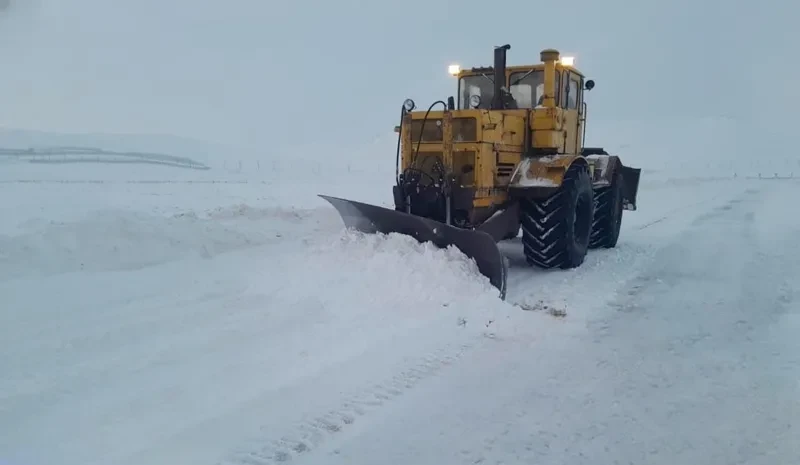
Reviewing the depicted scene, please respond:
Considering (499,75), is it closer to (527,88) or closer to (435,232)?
(527,88)

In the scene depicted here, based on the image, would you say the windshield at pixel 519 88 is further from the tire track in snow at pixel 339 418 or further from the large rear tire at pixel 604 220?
the tire track in snow at pixel 339 418

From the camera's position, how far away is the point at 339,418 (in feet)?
12.4

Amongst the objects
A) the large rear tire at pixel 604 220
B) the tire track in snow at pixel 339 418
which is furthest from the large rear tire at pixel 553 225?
the tire track in snow at pixel 339 418

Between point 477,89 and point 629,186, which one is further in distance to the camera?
point 629,186

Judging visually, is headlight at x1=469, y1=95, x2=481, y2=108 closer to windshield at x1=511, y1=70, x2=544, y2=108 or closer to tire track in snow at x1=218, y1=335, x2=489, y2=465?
windshield at x1=511, y1=70, x2=544, y2=108

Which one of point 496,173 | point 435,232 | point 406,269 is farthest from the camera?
point 496,173

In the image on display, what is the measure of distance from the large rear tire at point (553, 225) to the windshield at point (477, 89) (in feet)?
4.86

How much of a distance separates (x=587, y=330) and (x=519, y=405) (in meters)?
1.83

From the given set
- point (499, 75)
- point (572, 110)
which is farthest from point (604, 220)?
point (499, 75)

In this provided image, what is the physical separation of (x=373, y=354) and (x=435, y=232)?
7.56ft

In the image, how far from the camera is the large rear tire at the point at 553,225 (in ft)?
25.6

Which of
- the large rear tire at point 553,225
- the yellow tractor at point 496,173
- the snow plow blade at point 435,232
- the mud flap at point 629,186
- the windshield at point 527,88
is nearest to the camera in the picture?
the snow plow blade at point 435,232


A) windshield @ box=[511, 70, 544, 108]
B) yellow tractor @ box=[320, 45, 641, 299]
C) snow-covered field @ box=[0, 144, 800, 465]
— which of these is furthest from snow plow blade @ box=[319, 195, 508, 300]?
windshield @ box=[511, 70, 544, 108]

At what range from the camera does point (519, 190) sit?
7723mm
